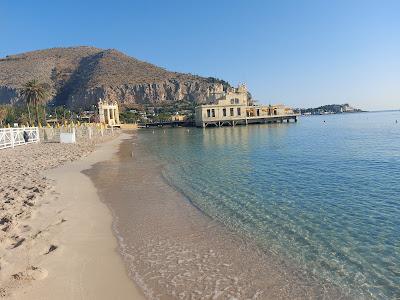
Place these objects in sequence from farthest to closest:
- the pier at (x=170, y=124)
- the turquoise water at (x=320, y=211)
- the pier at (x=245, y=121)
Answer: the pier at (x=170, y=124)
the pier at (x=245, y=121)
the turquoise water at (x=320, y=211)

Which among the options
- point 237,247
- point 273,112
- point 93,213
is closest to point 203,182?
point 93,213

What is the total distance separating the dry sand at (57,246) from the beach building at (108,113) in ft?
315

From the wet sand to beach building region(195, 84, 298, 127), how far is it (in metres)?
82.1

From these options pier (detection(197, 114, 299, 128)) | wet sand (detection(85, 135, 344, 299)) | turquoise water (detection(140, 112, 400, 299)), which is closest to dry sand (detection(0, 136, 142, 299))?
wet sand (detection(85, 135, 344, 299))

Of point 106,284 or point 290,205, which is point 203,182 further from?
point 106,284

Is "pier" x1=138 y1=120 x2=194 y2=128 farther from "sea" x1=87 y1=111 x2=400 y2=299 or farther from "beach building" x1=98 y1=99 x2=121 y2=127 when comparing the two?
"sea" x1=87 y1=111 x2=400 y2=299

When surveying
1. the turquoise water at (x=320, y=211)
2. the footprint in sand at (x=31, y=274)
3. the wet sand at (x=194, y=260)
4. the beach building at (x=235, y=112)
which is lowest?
the turquoise water at (x=320, y=211)

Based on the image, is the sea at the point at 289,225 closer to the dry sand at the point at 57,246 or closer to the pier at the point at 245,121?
the dry sand at the point at 57,246

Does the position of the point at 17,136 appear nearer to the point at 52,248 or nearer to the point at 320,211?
the point at 52,248

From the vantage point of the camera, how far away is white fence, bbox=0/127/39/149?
106 feet

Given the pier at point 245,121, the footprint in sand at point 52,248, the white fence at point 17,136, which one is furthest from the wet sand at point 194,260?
the pier at point 245,121

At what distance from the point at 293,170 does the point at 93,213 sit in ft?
39.9

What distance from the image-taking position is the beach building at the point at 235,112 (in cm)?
9525

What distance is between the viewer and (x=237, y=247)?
8.53 m
